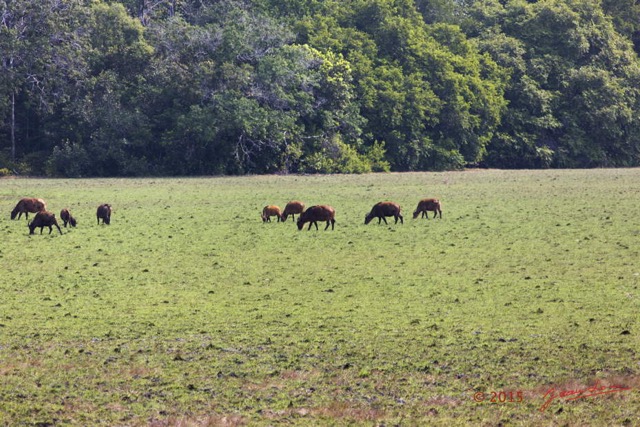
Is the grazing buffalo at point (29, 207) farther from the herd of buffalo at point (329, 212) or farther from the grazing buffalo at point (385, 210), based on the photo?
the grazing buffalo at point (385, 210)

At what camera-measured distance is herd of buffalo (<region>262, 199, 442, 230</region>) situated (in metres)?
22.7

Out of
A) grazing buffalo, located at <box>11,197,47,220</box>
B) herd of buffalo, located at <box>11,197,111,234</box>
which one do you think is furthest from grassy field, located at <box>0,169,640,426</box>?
grazing buffalo, located at <box>11,197,47,220</box>

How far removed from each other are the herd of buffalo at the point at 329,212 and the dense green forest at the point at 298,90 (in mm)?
23588

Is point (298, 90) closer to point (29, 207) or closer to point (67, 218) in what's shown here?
point (29, 207)

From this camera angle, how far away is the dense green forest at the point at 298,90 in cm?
4988

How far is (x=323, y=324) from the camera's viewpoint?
37.6ft

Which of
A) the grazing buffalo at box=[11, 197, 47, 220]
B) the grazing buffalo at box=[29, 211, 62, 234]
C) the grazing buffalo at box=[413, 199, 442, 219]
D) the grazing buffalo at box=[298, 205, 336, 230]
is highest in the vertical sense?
the grazing buffalo at box=[413, 199, 442, 219]

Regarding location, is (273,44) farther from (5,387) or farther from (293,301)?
(5,387)

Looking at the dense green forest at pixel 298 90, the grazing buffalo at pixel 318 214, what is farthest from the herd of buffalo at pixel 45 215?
the dense green forest at pixel 298 90

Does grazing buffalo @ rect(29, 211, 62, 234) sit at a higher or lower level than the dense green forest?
Answer: lower

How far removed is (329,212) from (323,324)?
37.2ft

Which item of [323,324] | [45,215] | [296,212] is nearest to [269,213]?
[296,212]

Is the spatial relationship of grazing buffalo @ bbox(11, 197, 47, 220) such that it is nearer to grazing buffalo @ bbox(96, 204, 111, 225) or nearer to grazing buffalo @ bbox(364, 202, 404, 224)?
grazing buffalo @ bbox(96, 204, 111, 225)

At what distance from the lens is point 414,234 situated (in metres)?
21.4
